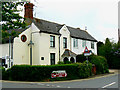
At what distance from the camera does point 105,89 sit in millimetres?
10547

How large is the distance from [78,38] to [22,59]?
11.6 m

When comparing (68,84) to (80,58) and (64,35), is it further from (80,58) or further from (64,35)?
(80,58)

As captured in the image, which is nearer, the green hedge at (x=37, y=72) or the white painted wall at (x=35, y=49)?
the green hedge at (x=37, y=72)

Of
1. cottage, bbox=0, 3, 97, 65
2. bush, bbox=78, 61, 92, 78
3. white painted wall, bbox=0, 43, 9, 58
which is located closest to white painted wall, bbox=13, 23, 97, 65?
cottage, bbox=0, 3, 97, 65

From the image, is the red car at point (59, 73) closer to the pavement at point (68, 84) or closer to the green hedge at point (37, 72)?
the green hedge at point (37, 72)

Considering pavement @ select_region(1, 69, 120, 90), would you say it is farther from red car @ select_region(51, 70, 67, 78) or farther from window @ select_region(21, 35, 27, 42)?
window @ select_region(21, 35, 27, 42)

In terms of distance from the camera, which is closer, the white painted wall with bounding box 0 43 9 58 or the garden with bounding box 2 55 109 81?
the garden with bounding box 2 55 109 81

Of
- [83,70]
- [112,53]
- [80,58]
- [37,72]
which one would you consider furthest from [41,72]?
[112,53]

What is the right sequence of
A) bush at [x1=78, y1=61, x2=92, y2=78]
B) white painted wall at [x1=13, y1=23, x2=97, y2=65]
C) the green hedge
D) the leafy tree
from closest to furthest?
the green hedge, bush at [x1=78, y1=61, x2=92, y2=78], white painted wall at [x1=13, y1=23, x2=97, y2=65], the leafy tree

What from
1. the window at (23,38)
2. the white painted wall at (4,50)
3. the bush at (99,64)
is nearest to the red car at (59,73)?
the bush at (99,64)

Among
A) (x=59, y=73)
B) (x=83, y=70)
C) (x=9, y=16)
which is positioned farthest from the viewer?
(x=83, y=70)

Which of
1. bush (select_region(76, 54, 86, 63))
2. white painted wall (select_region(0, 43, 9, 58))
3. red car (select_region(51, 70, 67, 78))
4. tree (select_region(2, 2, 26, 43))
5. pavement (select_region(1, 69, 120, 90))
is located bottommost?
pavement (select_region(1, 69, 120, 90))

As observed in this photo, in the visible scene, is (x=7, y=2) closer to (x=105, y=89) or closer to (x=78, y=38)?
(x=105, y=89)

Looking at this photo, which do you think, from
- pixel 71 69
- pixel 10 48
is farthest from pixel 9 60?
pixel 71 69
